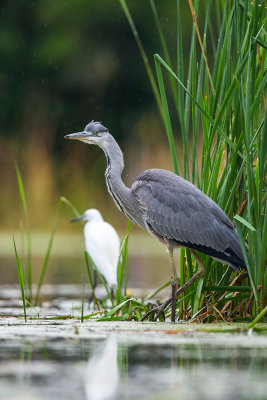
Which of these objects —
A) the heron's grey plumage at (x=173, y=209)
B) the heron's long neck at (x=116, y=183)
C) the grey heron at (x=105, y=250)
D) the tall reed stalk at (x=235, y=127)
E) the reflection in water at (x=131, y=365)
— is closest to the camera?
the reflection in water at (x=131, y=365)

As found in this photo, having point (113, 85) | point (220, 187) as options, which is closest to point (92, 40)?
point (113, 85)

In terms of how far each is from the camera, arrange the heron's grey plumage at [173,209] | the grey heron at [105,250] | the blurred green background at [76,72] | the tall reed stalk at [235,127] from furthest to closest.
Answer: the blurred green background at [76,72]
the grey heron at [105,250]
the heron's grey plumage at [173,209]
the tall reed stalk at [235,127]

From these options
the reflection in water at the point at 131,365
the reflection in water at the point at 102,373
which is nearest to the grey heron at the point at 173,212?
the reflection in water at the point at 131,365

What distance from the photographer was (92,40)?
22391 millimetres

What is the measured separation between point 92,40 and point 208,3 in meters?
18.3

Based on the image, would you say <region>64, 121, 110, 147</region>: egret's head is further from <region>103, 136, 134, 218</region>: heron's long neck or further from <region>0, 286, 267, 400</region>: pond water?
<region>0, 286, 267, 400</region>: pond water

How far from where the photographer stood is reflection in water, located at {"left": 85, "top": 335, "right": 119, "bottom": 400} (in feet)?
8.23

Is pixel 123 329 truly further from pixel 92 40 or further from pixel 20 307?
pixel 92 40

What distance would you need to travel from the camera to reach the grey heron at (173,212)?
4.68 metres

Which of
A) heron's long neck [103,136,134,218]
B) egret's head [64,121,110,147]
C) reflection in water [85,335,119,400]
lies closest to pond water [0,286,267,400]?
reflection in water [85,335,119,400]

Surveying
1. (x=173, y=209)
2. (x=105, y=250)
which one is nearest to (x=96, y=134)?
(x=173, y=209)

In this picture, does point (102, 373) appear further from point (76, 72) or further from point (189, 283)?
point (76, 72)

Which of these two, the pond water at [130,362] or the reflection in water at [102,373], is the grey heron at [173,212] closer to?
the pond water at [130,362]

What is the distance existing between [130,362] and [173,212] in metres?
2.11
